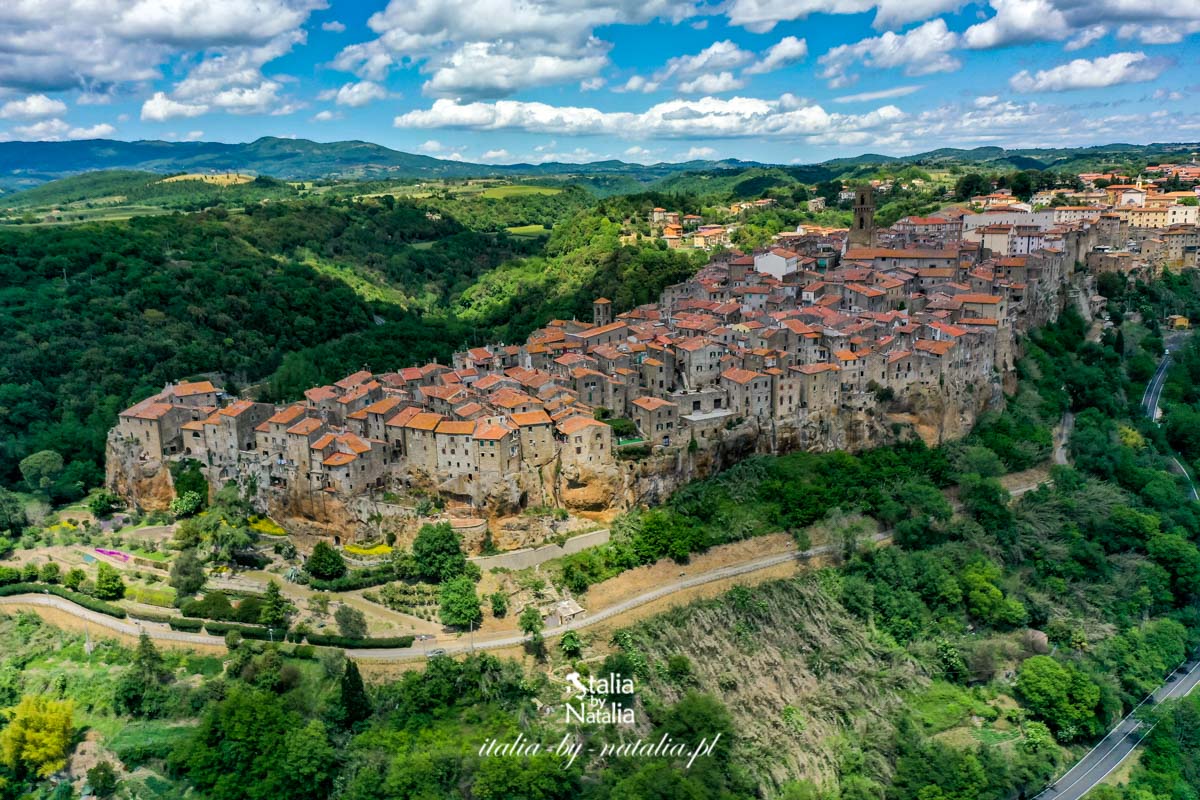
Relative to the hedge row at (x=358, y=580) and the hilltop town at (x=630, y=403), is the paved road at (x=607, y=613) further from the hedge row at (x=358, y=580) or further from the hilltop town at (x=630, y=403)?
the hilltop town at (x=630, y=403)

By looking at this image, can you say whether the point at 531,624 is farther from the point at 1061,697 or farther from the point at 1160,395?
the point at 1160,395

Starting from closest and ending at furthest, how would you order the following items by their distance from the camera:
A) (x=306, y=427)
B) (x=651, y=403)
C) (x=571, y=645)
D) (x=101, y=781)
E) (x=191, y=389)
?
(x=101, y=781), (x=571, y=645), (x=306, y=427), (x=651, y=403), (x=191, y=389)

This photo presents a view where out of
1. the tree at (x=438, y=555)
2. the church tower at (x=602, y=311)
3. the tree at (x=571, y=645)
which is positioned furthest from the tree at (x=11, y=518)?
the church tower at (x=602, y=311)

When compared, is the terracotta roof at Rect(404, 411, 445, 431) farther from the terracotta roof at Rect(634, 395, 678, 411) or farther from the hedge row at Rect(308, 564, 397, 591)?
the terracotta roof at Rect(634, 395, 678, 411)

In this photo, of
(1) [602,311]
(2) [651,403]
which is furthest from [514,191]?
(2) [651,403]

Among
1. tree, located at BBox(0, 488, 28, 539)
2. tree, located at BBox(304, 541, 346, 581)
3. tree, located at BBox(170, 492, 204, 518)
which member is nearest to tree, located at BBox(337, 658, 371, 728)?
tree, located at BBox(304, 541, 346, 581)

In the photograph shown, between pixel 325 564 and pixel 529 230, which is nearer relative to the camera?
pixel 325 564

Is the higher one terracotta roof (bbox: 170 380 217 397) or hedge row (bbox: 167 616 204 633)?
Result: terracotta roof (bbox: 170 380 217 397)

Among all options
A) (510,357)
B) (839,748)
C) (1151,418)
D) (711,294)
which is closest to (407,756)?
(839,748)
